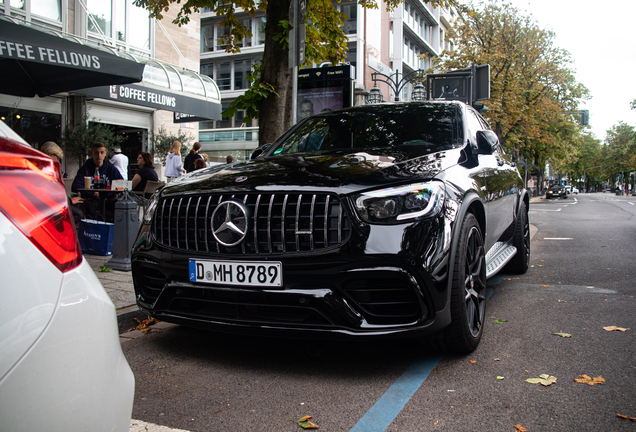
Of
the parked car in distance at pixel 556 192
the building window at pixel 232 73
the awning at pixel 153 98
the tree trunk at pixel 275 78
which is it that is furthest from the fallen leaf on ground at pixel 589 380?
the parked car in distance at pixel 556 192

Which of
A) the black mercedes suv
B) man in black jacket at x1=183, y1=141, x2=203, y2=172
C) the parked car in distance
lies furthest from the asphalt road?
the parked car in distance

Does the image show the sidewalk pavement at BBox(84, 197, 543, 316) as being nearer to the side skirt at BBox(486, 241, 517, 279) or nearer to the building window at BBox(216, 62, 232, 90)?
the side skirt at BBox(486, 241, 517, 279)

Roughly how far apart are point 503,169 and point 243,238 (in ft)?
10.4

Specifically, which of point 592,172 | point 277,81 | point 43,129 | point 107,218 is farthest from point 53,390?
point 592,172

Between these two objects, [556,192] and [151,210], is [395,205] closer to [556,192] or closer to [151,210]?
[151,210]

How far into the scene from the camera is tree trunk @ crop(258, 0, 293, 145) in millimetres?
7613

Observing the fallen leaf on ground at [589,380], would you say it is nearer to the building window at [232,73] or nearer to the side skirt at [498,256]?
the side skirt at [498,256]

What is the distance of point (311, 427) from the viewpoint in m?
2.30

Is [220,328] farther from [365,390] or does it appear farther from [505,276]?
[505,276]

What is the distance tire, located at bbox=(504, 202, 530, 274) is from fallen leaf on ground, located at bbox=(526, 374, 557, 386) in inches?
128

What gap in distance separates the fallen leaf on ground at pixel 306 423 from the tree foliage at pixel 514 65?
28624mm

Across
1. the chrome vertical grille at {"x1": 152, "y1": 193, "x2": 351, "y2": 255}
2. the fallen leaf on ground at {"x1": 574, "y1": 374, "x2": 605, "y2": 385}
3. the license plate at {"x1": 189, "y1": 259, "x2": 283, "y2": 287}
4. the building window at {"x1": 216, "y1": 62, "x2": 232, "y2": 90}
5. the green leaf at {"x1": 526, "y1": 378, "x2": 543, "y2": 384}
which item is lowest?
the green leaf at {"x1": 526, "y1": 378, "x2": 543, "y2": 384}

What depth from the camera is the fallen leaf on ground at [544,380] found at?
9.08 ft

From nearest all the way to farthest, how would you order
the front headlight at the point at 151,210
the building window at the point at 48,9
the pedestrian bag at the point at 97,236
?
the front headlight at the point at 151,210 → the pedestrian bag at the point at 97,236 → the building window at the point at 48,9
